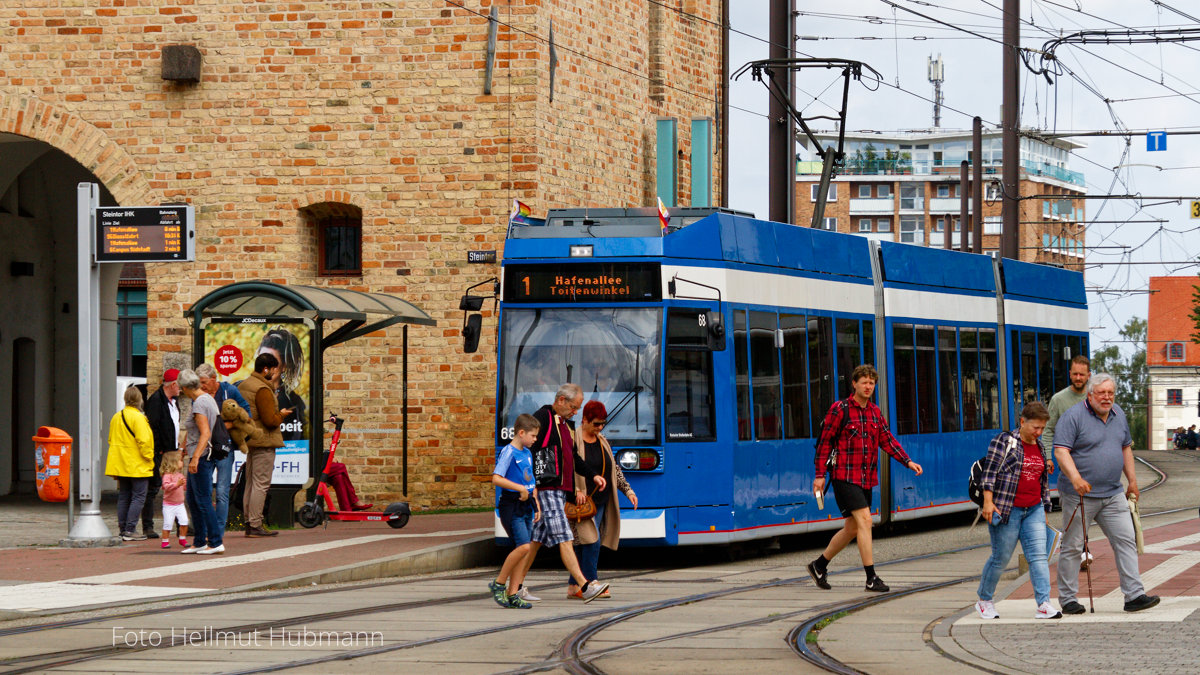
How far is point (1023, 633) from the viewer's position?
10.6 meters

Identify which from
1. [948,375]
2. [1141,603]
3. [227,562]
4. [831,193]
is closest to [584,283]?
[227,562]

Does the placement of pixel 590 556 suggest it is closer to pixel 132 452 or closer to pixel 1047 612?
pixel 1047 612

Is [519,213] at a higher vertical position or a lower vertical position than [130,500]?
higher

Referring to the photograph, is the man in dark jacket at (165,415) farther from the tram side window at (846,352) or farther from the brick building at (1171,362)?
the brick building at (1171,362)

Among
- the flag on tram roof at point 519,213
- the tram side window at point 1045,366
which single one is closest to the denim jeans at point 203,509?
the flag on tram roof at point 519,213

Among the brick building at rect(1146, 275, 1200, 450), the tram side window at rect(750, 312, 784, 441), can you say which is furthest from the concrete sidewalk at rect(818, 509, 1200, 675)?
the brick building at rect(1146, 275, 1200, 450)

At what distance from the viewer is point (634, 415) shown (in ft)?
50.6

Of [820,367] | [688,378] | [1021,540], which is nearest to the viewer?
[1021,540]

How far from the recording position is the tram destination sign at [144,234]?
1720 centimetres

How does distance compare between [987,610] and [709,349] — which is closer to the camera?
[987,610]

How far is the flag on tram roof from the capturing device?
16.7 m

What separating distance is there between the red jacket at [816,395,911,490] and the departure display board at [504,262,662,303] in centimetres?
265

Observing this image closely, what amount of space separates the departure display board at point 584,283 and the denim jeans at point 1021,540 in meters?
4.97

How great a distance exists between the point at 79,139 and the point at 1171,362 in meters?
109
